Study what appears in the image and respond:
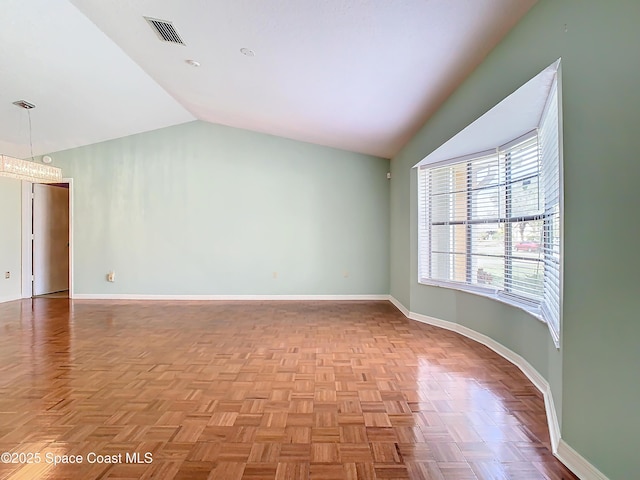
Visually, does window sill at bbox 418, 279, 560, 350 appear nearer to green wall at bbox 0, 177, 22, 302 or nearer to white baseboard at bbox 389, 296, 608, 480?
white baseboard at bbox 389, 296, 608, 480

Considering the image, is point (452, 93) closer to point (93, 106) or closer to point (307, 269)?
point (307, 269)

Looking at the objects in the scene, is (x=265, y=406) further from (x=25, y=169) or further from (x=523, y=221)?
(x=25, y=169)

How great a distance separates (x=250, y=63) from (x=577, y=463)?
12.5 feet

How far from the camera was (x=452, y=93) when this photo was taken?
10.2 feet

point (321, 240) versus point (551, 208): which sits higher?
point (551, 208)

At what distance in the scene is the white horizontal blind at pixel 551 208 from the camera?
222 cm

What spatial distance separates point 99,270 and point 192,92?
365 centimetres

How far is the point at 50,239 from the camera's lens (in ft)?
21.2

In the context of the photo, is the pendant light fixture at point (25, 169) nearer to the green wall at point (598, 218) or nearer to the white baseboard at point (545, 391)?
the green wall at point (598, 218)

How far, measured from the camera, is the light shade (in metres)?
3.48

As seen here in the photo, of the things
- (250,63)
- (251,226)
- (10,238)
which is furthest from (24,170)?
(251,226)

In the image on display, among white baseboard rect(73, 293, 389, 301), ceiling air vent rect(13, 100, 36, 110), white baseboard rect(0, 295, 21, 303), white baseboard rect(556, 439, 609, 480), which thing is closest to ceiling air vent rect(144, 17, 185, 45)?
ceiling air vent rect(13, 100, 36, 110)

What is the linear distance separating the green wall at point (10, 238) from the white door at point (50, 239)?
0.26m

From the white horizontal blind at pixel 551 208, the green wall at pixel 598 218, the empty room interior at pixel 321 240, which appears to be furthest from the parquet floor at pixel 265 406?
the white horizontal blind at pixel 551 208
